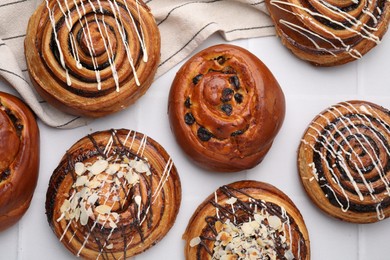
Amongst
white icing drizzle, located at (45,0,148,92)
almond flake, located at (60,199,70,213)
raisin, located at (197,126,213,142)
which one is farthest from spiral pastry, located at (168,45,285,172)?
almond flake, located at (60,199,70,213)

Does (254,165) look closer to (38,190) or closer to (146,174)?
(146,174)

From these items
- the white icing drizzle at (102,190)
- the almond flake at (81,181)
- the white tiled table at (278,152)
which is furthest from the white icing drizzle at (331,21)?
the almond flake at (81,181)

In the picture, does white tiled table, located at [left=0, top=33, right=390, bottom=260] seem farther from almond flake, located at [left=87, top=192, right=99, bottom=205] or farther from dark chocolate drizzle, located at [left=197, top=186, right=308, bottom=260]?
almond flake, located at [left=87, top=192, right=99, bottom=205]

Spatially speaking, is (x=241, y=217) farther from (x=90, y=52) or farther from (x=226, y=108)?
(x=90, y=52)

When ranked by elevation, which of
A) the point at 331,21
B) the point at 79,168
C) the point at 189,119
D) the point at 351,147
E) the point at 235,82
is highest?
the point at 331,21

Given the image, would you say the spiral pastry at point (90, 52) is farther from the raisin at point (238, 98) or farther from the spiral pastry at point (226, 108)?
the raisin at point (238, 98)

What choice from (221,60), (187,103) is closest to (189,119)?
(187,103)
